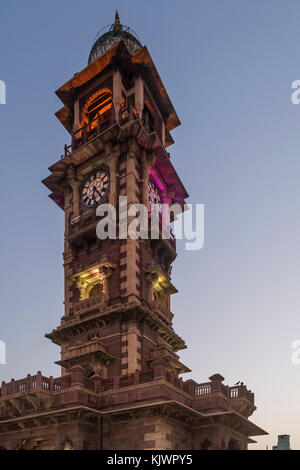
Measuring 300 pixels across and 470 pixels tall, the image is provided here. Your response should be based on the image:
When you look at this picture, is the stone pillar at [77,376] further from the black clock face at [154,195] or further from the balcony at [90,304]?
the black clock face at [154,195]

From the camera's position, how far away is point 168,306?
141ft

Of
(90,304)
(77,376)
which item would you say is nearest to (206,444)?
(77,376)

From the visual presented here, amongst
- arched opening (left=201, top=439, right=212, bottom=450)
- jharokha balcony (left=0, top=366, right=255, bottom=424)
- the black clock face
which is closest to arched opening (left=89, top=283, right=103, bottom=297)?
jharokha balcony (left=0, top=366, right=255, bottom=424)

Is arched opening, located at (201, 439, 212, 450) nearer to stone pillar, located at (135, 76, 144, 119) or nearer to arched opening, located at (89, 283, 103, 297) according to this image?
arched opening, located at (89, 283, 103, 297)

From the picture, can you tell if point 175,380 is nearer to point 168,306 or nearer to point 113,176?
point 168,306

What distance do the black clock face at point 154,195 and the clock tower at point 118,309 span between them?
17cm

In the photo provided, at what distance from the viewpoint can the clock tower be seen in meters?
28.9

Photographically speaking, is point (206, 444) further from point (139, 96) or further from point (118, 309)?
point (139, 96)

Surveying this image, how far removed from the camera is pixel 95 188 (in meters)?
42.6

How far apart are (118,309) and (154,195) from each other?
47.1 ft

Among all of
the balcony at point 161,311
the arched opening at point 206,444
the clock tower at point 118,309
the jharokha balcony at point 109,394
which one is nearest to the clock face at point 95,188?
the clock tower at point 118,309

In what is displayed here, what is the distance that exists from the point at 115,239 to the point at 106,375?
10.6 m
